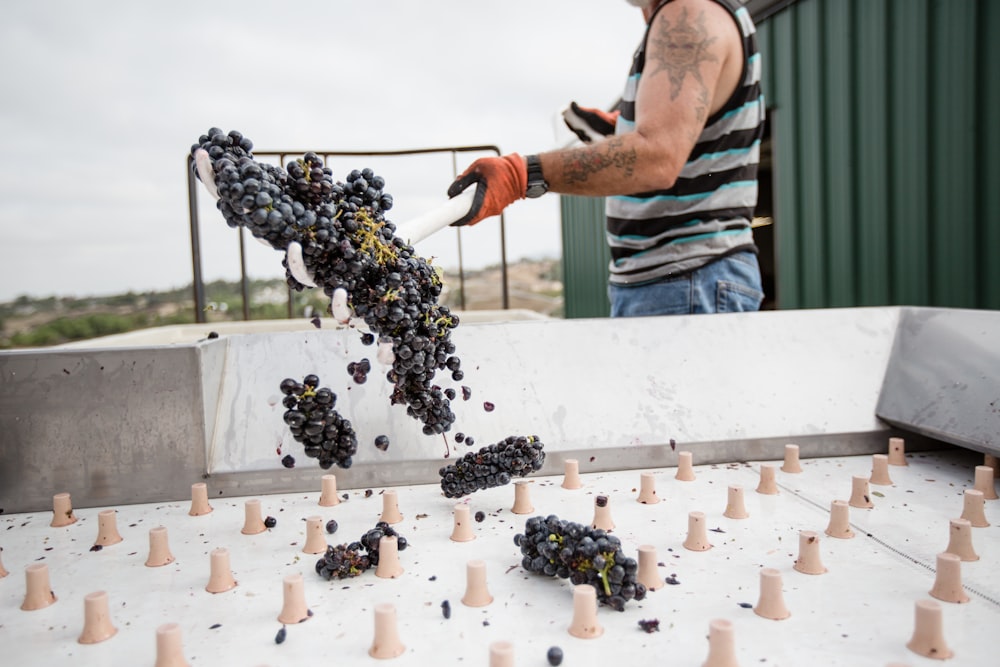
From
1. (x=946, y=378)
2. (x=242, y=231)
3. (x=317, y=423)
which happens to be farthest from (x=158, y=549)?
(x=242, y=231)

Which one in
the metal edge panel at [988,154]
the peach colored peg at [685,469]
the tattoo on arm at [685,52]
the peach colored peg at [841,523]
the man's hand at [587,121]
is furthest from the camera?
the metal edge panel at [988,154]

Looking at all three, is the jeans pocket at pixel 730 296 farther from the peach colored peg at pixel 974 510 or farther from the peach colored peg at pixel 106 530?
the peach colored peg at pixel 106 530

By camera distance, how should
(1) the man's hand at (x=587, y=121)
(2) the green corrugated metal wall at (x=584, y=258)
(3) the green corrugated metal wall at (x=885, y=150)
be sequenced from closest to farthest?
(1) the man's hand at (x=587, y=121) → (3) the green corrugated metal wall at (x=885, y=150) → (2) the green corrugated metal wall at (x=584, y=258)

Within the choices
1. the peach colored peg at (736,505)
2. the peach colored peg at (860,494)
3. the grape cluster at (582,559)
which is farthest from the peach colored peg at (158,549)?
the peach colored peg at (860,494)

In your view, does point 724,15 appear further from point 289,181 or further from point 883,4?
point 883,4

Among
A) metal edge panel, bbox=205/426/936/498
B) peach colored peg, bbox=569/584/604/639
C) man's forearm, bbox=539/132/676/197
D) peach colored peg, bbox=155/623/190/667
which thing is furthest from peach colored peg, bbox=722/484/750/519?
peach colored peg, bbox=155/623/190/667

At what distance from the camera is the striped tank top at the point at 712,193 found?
6.22ft

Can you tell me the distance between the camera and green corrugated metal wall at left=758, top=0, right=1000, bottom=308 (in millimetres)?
3246

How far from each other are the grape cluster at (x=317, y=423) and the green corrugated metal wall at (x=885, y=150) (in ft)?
11.2

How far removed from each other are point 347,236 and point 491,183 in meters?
0.57

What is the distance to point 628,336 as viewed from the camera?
169 centimetres

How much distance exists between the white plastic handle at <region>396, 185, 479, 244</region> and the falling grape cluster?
53cm

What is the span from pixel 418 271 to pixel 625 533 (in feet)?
1.99

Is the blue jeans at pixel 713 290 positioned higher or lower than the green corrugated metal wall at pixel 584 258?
lower
